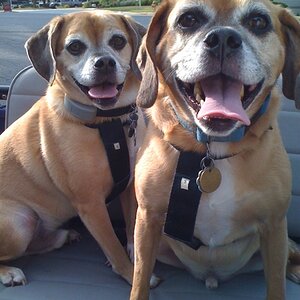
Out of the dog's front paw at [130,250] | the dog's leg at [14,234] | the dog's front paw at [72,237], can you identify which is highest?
the dog's leg at [14,234]

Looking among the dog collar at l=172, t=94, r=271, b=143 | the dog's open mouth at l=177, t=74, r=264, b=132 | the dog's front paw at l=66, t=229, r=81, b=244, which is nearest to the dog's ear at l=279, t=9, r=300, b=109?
the dog collar at l=172, t=94, r=271, b=143

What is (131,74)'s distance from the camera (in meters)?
2.76

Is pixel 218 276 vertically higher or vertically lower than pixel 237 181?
lower

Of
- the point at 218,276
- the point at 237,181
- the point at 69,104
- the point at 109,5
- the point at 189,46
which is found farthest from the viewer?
the point at 109,5

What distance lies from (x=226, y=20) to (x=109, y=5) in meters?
36.3

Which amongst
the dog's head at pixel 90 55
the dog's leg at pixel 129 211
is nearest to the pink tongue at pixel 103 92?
the dog's head at pixel 90 55

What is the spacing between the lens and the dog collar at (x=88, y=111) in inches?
104

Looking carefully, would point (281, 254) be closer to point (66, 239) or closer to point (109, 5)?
point (66, 239)

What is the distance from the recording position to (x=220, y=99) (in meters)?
1.77

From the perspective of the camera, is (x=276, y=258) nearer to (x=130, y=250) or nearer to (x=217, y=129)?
(x=217, y=129)

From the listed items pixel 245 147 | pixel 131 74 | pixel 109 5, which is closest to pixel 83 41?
pixel 131 74

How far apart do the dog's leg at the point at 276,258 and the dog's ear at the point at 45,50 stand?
1.32 m

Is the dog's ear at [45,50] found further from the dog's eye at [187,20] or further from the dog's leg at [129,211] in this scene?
the dog's eye at [187,20]

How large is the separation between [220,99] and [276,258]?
684mm
